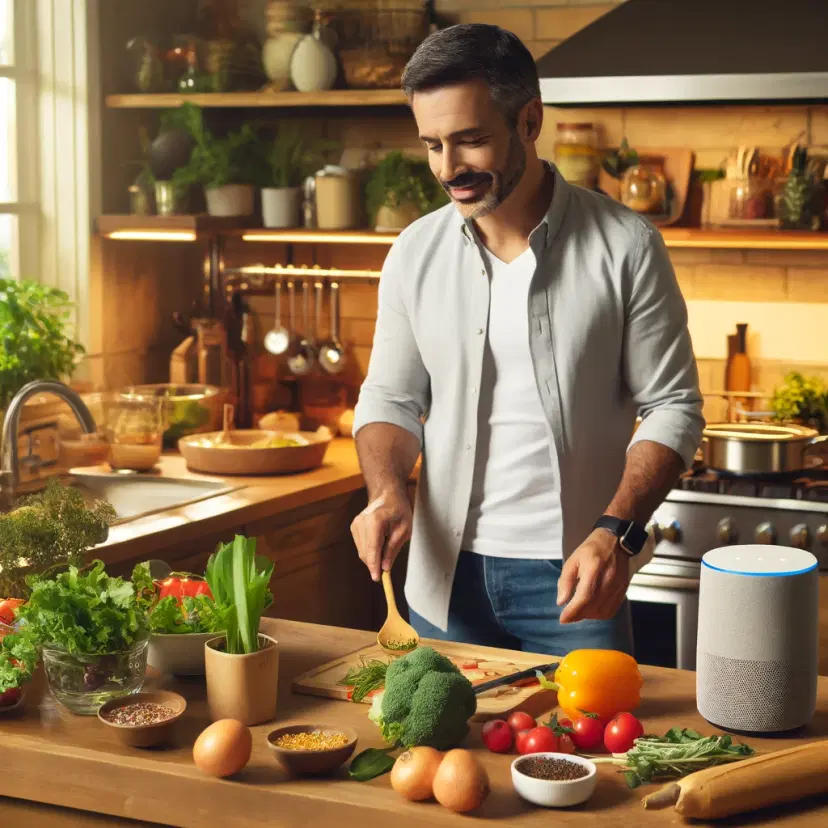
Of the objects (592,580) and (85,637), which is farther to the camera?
(592,580)

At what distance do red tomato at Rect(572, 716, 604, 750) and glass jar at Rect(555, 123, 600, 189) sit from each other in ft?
7.98

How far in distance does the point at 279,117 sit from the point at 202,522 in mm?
1702

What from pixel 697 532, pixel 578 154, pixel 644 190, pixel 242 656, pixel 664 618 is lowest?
pixel 664 618

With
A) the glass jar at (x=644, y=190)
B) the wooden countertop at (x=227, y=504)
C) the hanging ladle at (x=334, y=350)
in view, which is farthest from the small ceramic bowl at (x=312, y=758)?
→ the hanging ladle at (x=334, y=350)

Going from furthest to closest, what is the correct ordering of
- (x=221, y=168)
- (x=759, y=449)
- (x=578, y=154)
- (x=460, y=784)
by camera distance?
(x=221, y=168) → (x=578, y=154) → (x=759, y=449) → (x=460, y=784)

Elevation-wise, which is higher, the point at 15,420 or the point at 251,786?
the point at 15,420

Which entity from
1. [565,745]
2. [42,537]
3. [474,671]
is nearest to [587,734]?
[565,745]

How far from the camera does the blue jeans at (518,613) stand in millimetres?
2205

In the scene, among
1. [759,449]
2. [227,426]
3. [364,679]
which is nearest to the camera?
[364,679]

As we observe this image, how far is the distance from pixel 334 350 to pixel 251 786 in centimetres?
264

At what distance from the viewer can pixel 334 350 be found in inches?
158

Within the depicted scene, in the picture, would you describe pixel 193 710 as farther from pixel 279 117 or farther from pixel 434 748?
pixel 279 117

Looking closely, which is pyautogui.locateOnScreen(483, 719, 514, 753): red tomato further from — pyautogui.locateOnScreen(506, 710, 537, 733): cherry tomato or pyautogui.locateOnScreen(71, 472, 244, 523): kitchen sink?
pyautogui.locateOnScreen(71, 472, 244, 523): kitchen sink

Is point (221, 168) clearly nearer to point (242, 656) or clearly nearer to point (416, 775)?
point (242, 656)
